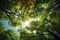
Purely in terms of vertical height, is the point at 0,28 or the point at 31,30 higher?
the point at 0,28

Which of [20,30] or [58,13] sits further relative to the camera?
[20,30]

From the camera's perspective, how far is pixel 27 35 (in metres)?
11.9

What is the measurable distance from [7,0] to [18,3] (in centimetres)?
87

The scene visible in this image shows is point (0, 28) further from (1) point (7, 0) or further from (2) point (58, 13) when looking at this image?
(2) point (58, 13)

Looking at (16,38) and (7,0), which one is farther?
(16,38)

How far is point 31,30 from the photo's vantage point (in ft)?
39.3

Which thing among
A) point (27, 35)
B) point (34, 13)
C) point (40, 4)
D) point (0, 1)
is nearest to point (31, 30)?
point (27, 35)

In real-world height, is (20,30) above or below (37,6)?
below

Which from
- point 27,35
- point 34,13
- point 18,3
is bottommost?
point 27,35

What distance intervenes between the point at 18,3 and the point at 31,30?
209 centimetres

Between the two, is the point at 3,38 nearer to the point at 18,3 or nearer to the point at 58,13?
the point at 18,3

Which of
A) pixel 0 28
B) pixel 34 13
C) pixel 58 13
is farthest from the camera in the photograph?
pixel 0 28

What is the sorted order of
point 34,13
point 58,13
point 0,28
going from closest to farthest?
point 58,13
point 34,13
point 0,28

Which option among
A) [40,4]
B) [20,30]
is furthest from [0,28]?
[40,4]
